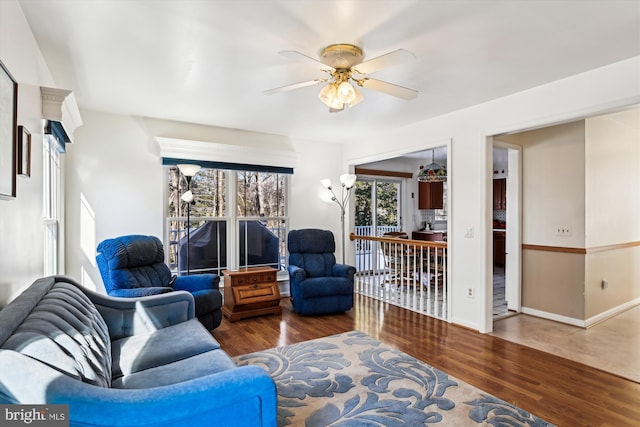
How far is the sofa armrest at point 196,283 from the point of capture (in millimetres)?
3617

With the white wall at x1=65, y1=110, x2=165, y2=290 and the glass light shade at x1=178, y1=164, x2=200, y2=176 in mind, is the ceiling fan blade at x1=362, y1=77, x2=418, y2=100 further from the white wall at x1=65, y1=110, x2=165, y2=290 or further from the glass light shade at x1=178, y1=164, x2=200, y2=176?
the white wall at x1=65, y1=110, x2=165, y2=290

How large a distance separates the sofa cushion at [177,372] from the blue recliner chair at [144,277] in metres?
1.23

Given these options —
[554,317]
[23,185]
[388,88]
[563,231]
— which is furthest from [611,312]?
[23,185]

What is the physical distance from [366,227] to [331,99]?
5.12 meters

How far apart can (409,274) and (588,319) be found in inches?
81.5

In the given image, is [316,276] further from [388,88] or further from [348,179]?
[388,88]

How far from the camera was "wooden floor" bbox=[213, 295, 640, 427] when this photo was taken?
227 centimetres

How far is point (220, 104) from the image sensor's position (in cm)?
374

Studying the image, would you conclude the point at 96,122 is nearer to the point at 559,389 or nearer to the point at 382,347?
the point at 382,347

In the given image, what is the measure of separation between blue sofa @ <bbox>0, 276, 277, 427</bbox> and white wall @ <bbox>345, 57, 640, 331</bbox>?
115 inches

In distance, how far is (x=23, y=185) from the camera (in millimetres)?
2020

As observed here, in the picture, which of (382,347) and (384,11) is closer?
(384,11)

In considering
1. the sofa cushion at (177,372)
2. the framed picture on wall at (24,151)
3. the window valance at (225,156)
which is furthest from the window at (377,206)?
the framed picture on wall at (24,151)

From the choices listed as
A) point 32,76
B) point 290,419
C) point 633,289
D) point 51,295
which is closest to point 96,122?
point 32,76
